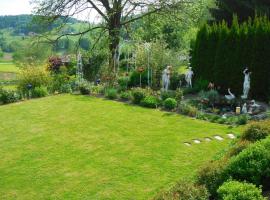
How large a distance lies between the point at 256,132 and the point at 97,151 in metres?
4.63

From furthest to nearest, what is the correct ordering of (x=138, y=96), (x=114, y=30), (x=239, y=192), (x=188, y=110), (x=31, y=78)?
1. (x=114, y=30)
2. (x=31, y=78)
3. (x=138, y=96)
4. (x=188, y=110)
5. (x=239, y=192)

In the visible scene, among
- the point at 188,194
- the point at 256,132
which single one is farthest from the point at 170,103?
the point at 188,194

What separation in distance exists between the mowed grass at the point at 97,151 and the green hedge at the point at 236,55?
4818 millimetres

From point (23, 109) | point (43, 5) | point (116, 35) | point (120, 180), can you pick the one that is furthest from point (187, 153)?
point (43, 5)

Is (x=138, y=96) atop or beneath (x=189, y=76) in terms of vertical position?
beneath

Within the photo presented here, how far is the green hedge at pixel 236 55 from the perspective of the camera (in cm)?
1766

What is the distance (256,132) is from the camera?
8648 mm

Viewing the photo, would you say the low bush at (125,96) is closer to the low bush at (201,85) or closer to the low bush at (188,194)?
the low bush at (201,85)

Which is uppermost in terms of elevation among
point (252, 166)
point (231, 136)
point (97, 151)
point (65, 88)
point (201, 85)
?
point (201, 85)

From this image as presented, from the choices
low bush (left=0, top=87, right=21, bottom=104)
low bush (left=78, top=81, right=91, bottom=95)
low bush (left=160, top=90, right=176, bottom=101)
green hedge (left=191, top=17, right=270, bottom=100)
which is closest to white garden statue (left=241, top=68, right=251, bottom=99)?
green hedge (left=191, top=17, right=270, bottom=100)

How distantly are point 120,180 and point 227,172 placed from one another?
297 centimetres

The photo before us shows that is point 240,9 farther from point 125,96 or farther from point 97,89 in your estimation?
point 125,96

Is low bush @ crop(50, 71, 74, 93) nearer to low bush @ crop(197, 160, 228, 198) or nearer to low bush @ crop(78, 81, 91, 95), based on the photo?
low bush @ crop(78, 81, 91, 95)

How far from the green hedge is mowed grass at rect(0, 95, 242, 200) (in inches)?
190
